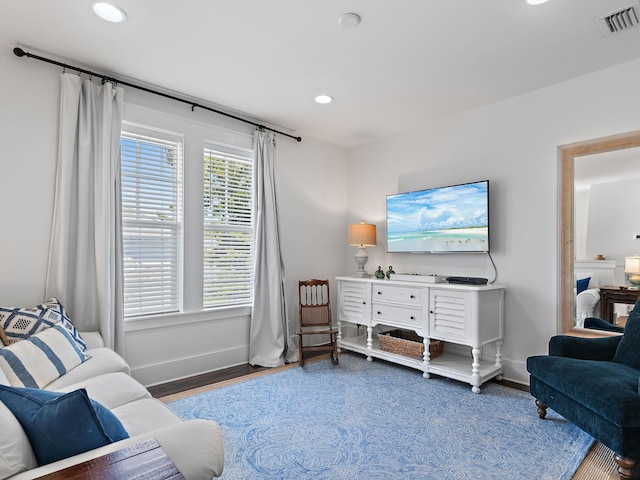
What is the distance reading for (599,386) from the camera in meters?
2.04

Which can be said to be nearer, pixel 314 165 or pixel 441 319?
pixel 441 319

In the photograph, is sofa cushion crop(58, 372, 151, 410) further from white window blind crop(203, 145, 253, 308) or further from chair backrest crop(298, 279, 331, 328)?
chair backrest crop(298, 279, 331, 328)

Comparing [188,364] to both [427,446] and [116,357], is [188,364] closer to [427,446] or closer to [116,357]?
[116,357]

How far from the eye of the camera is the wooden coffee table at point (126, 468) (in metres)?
0.87

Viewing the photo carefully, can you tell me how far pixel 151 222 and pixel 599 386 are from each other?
3.40m

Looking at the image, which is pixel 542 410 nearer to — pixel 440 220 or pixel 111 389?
pixel 440 220

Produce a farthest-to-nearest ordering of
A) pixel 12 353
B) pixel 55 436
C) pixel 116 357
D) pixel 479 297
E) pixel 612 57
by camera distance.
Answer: pixel 479 297
pixel 612 57
pixel 116 357
pixel 12 353
pixel 55 436

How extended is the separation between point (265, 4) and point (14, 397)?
219cm

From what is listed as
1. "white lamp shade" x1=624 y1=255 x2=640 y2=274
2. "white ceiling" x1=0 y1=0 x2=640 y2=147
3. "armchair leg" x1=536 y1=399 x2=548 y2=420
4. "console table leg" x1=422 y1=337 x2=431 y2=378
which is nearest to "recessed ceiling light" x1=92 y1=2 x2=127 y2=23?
"white ceiling" x1=0 y1=0 x2=640 y2=147

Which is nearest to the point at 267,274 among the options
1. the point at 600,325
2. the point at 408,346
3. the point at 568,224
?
the point at 408,346

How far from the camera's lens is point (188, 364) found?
3502 millimetres

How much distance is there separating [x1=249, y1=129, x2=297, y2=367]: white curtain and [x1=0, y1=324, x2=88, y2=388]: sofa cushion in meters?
1.80

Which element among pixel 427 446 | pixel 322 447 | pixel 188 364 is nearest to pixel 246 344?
→ pixel 188 364

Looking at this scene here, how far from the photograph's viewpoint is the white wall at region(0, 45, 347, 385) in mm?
2662
